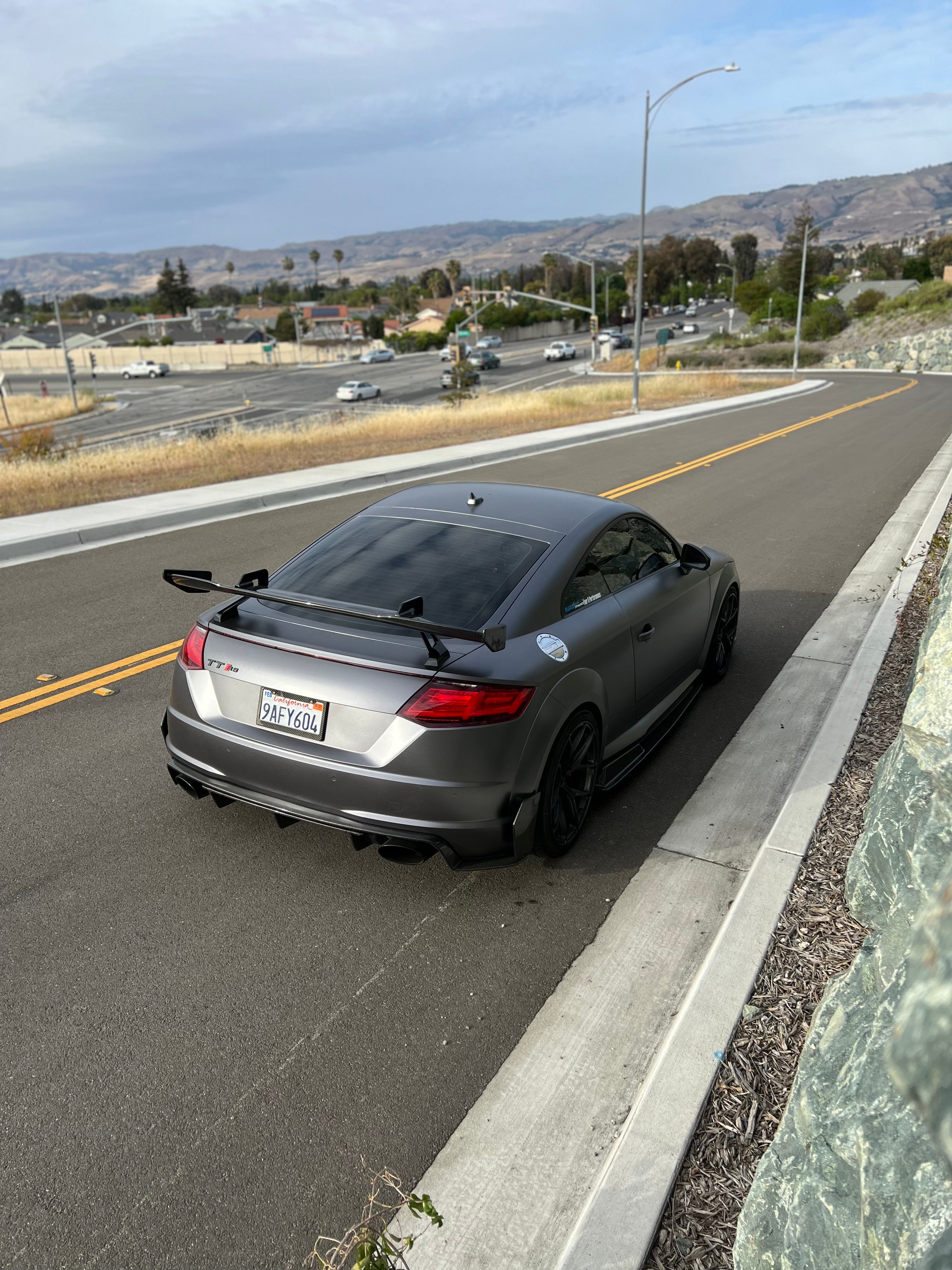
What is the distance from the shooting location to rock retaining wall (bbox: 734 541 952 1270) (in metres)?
1.24

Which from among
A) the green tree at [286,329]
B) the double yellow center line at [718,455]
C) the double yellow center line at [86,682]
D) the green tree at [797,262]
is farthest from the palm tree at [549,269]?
the double yellow center line at [86,682]

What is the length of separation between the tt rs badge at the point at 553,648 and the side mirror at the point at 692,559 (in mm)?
1690

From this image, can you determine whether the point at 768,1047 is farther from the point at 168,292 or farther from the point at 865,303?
the point at 168,292

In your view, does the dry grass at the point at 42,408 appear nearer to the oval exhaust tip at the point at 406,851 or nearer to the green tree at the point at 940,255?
the oval exhaust tip at the point at 406,851

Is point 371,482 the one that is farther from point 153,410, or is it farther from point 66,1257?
point 153,410

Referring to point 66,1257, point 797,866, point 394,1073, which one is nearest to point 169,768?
point 394,1073

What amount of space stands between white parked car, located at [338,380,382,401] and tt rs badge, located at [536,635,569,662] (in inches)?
2154

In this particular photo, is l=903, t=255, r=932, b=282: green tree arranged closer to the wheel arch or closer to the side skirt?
the side skirt

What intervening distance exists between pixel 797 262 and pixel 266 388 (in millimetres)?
49410

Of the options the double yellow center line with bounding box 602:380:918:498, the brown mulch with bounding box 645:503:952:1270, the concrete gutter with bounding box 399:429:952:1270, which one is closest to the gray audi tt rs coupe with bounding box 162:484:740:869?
the concrete gutter with bounding box 399:429:952:1270

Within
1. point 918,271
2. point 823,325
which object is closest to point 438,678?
point 823,325

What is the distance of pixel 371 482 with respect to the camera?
16.6 metres

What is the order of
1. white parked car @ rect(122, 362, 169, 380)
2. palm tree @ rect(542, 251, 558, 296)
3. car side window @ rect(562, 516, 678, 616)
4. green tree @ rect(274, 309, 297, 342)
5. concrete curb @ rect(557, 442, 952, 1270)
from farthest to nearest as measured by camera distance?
palm tree @ rect(542, 251, 558, 296) < green tree @ rect(274, 309, 297, 342) < white parked car @ rect(122, 362, 169, 380) < car side window @ rect(562, 516, 678, 616) < concrete curb @ rect(557, 442, 952, 1270)

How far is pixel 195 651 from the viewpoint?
450 centimetres
